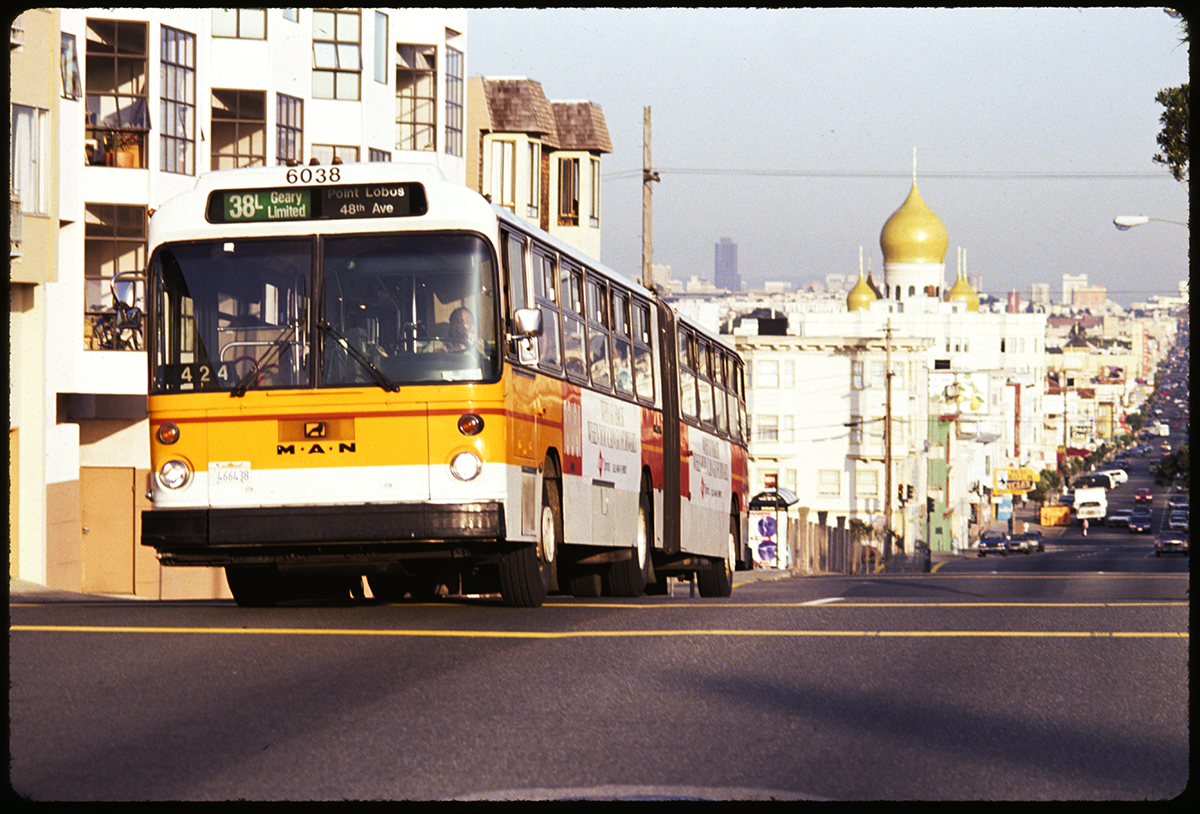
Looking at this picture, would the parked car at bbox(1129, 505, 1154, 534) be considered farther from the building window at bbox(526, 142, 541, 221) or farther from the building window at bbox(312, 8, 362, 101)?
the building window at bbox(312, 8, 362, 101)

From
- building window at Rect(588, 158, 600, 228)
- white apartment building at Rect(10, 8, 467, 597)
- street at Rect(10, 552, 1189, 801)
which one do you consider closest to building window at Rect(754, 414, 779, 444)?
building window at Rect(588, 158, 600, 228)

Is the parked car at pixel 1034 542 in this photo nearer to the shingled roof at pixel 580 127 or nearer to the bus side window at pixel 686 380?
the shingled roof at pixel 580 127

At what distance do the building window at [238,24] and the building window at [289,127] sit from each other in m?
1.40

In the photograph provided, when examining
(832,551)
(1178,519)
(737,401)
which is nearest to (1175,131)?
(737,401)

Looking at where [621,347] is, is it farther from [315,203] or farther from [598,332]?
[315,203]

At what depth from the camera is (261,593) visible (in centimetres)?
1566

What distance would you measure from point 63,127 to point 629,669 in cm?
2538

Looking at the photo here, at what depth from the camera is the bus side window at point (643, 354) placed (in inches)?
786

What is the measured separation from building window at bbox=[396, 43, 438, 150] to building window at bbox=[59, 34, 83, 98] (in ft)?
37.5

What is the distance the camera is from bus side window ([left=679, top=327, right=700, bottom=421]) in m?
22.8

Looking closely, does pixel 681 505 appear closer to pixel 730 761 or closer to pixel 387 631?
pixel 387 631

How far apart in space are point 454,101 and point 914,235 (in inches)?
4545

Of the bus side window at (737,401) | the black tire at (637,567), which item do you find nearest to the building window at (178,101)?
the bus side window at (737,401)

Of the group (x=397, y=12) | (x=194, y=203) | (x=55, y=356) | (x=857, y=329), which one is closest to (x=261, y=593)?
(x=194, y=203)
